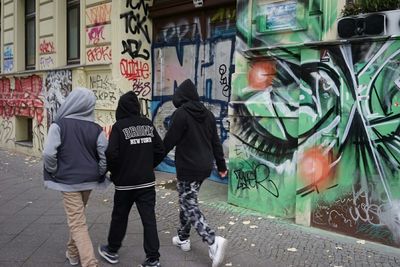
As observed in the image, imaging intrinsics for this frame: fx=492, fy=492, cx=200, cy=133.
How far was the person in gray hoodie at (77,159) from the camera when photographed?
421 cm

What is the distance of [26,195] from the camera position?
7.71 meters

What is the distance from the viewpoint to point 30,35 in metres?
13.2

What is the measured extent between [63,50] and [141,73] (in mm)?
2844

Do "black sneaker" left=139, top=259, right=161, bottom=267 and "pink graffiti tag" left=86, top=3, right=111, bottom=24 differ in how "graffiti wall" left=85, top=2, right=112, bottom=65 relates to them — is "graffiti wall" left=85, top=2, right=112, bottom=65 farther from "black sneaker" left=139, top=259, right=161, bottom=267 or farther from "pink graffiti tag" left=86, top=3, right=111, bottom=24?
"black sneaker" left=139, top=259, right=161, bottom=267

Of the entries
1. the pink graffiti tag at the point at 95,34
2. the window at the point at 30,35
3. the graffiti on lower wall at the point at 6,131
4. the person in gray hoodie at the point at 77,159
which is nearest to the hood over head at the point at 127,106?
the person in gray hoodie at the point at 77,159

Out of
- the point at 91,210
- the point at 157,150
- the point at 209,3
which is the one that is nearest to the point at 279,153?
the point at 157,150

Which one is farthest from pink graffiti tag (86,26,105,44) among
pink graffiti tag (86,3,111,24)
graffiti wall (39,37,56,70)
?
graffiti wall (39,37,56,70)

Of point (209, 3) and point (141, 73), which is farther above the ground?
point (209, 3)

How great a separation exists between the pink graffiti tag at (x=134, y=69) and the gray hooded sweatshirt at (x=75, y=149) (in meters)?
5.10

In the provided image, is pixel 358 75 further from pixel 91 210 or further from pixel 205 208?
pixel 91 210

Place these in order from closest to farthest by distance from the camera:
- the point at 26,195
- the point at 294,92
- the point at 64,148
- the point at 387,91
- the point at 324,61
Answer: the point at 64,148 < the point at 387,91 < the point at 324,61 < the point at 294,92 < the point at 26,195

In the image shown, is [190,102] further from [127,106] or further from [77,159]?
[77,159]

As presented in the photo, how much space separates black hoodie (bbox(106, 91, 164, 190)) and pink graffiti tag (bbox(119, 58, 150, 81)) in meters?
5.11

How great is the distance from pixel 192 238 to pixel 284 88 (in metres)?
2.15
